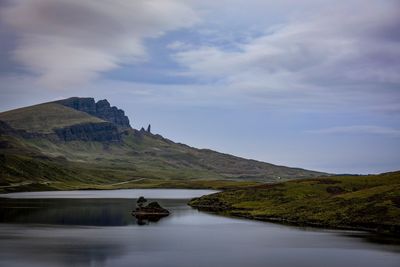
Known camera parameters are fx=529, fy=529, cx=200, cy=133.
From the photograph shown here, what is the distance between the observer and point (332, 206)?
513ft

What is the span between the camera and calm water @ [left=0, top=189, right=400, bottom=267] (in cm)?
8675

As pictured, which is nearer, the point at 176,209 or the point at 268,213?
the point at 268,213

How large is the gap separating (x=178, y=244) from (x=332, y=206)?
65840 mm

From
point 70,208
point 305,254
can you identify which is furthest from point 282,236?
point 70,208

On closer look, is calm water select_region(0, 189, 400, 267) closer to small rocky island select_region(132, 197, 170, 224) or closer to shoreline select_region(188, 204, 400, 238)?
shoreline select_region(188, 204, 400, 238)

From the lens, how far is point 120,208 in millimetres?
198125

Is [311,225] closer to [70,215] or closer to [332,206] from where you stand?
[332,206]

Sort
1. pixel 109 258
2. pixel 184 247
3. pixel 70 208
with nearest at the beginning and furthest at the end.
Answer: pixel 109 258 → pixel 184 247 → pixel 70 208

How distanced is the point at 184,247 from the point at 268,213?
6913 cm

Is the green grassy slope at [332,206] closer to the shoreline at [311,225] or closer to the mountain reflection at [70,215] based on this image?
the shoreline at [311,225]

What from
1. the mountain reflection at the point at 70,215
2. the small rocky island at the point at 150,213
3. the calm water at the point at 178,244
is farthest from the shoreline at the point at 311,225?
the mountain reflection at the point at 70,215

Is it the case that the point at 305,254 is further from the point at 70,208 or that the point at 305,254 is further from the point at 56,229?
the point at 70,208

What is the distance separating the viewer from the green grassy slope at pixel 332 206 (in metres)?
137

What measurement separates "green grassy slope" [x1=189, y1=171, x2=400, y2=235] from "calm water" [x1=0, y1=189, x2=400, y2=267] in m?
12.0
